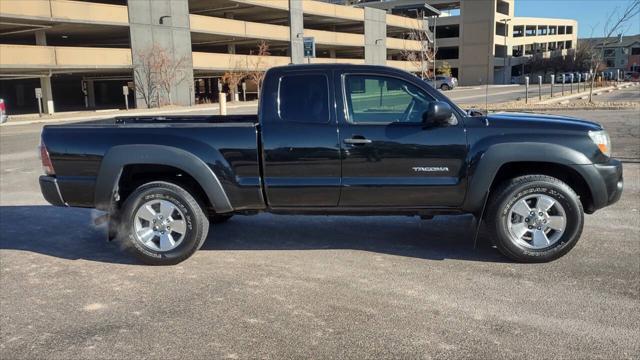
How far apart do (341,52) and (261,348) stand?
65.0 metres

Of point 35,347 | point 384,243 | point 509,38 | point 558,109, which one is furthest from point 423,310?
point 509,38

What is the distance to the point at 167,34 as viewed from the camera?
129 ft

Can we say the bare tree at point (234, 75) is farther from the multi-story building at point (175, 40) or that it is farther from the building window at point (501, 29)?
the building window at point (501, 29)

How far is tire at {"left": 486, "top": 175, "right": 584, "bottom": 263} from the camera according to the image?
505 centimetres

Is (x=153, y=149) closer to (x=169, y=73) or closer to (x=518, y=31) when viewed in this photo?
(x=169, y=73)

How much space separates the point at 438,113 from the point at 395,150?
0.52 meters

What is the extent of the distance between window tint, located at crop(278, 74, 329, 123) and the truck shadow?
4.72ft

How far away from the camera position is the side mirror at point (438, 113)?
4887 mm

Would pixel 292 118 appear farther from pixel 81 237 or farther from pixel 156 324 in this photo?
pixel 81 237

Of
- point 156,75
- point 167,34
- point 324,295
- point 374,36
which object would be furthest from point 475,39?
point 324,295

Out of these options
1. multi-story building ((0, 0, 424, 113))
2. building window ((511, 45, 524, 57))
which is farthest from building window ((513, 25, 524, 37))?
multi-story building ((0, 0, 424, 113))

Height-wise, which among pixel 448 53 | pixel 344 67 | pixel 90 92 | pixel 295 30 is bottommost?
pixel 344 67

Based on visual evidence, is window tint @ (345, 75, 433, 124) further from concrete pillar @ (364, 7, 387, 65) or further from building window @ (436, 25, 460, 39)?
building window @ (436, 25, 460, 39)

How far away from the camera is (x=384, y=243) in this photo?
232 inches
